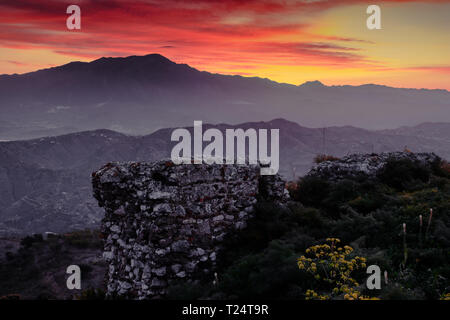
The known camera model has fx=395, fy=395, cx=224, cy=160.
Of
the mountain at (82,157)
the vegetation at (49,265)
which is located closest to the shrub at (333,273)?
the vegetation at (49,265)

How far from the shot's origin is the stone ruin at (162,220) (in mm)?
7398

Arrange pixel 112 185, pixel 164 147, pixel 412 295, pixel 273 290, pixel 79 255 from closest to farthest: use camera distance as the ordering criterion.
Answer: pixel 412 295
pixel 273 290
pixel 112 185
pixel 79 255
pixel 164 147

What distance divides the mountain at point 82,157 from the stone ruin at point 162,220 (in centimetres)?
5759

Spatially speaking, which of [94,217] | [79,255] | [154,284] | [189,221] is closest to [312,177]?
[189,221]

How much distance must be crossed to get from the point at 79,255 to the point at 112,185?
1038 inches

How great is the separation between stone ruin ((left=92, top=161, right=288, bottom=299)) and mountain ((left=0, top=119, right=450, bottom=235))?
57.6 metres

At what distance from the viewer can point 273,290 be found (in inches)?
224

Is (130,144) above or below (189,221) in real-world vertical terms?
above

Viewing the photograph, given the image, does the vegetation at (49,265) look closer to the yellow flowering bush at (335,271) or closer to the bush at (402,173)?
the bush at (402,173)

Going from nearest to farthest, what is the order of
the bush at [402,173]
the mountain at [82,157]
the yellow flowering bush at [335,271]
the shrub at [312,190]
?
the yellow flowering bush at [335,271]
the shrub at [312,190]
the bush at [402,173]
the mountain at [82,157]

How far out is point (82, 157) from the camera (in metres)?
118

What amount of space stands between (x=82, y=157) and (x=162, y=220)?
389ft

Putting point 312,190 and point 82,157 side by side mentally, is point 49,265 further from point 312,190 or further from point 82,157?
point 82,157

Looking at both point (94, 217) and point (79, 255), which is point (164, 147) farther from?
point (79, 255)
